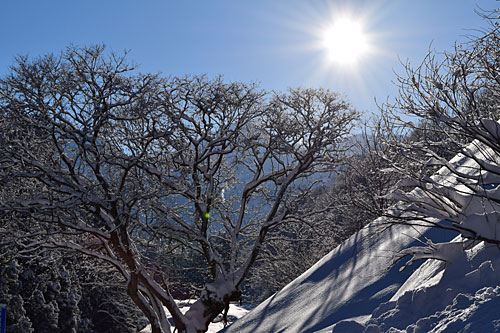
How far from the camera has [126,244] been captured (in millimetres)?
9898

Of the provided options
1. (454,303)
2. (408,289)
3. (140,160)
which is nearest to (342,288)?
(408,289)

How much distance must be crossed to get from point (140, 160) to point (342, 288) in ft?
16.4

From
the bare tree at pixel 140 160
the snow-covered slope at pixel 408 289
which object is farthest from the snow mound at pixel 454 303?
the bare tree at pixel 140 160

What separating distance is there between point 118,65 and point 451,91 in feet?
24.3

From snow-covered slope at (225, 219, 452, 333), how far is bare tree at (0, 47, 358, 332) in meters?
2.12

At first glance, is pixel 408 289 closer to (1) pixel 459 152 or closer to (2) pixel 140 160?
(1) pixel 459 152

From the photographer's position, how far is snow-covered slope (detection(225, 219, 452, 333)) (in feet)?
21.2

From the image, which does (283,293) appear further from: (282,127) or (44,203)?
(44,203)

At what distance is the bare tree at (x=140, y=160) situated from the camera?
950 centimetres

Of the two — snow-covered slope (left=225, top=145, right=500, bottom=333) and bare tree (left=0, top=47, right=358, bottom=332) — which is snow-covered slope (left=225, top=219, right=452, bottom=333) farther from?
bare tree (left=0, top=47, right=358, bottom=332)

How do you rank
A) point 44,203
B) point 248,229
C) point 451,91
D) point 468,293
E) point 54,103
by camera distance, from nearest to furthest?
point 468,293, point 451,91, point 44,203, point 54,103, point 248,229

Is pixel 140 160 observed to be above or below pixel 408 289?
above

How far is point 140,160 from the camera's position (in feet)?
31.3

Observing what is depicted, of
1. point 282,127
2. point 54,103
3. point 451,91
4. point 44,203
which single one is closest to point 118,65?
point 54,103
